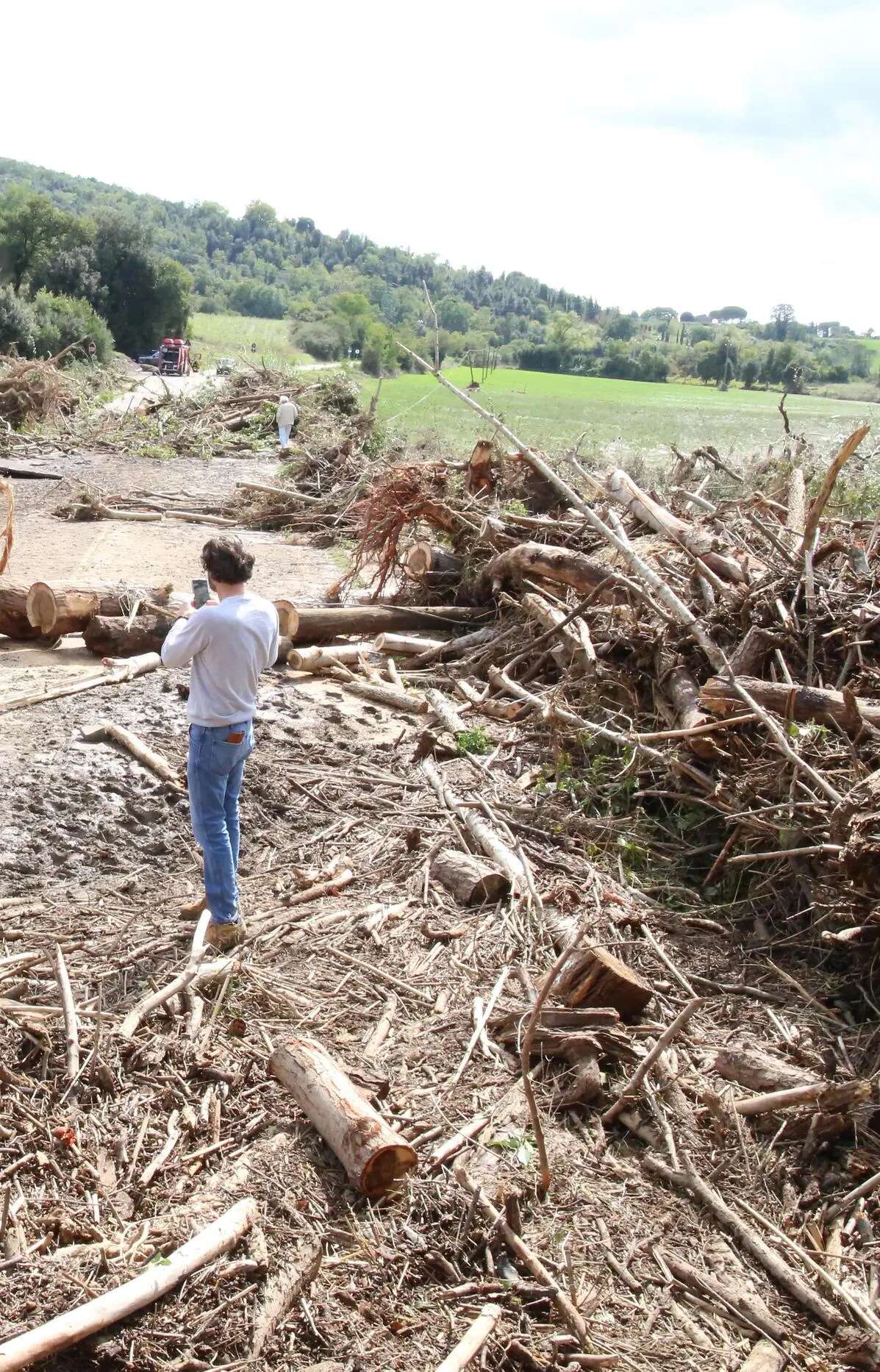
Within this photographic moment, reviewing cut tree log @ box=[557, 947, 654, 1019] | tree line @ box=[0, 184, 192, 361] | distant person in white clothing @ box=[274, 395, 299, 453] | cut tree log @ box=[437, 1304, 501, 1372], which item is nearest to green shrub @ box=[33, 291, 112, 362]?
tree line @ box=[0, 184, 192, 361]

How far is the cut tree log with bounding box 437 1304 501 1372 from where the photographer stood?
279 cm

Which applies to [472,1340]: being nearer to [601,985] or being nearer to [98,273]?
[601,985]

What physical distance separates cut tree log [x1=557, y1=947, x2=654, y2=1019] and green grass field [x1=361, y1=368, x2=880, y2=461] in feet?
26.8

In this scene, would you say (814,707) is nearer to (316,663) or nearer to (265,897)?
(265,897)

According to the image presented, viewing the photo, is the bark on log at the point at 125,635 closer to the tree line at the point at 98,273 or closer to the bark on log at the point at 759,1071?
A: the bark on log at the point at 759,1071

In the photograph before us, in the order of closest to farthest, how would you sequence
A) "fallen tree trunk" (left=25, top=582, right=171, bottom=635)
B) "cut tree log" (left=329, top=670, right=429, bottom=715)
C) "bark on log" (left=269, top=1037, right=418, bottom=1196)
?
"bark on log" (left=269, top=1037, right=418, bottom=1196)
"cut tree log" (left=329, top=670, right=429, bottom=715)
"fallen tree trunk" (left=25, top=582, right=171, bottom=635)

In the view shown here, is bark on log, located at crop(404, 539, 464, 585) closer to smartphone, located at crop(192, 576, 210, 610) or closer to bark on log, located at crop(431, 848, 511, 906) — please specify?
bark on log, located at crop(431, 848, 511, 906)

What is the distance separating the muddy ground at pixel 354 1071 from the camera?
3023 millimetres

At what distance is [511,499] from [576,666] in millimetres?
3755

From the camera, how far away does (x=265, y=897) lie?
17.9ft

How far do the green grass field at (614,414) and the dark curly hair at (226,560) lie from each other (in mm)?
7236

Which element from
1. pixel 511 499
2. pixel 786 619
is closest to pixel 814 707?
pixel 786 619

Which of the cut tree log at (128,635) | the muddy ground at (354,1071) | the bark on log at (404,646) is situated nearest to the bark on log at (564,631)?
the bark on log at (404,646)

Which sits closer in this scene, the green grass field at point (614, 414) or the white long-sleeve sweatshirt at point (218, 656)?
the white long-sleeve sweatshirt at point (218, 656)
